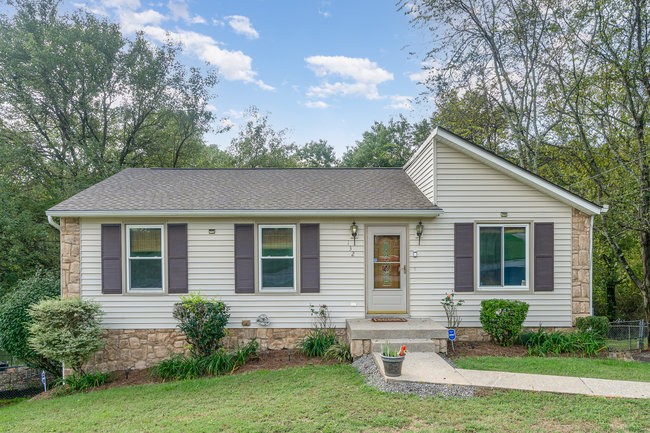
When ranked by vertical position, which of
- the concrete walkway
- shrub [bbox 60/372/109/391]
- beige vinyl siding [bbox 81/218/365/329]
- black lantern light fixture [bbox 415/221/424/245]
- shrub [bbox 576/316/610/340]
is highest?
black lantern light fixture [bbox 415/221/424/245]

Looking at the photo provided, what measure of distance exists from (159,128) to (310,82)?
7.32m

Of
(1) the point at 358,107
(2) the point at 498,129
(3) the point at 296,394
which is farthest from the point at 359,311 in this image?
(1) the point at 358,107

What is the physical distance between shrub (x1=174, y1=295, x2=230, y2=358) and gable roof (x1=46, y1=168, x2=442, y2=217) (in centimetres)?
177

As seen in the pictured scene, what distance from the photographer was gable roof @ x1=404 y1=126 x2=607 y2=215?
7074 millimetres

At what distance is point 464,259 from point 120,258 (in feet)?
23.0

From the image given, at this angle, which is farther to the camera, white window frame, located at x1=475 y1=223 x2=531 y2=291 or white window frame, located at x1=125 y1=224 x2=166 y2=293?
white window frame, located at x1=475 y1=223 x2=531 y2=291

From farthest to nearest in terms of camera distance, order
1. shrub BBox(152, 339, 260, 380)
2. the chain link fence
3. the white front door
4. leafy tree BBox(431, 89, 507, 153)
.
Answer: leafy tree BBox(431, 89, 507, 153)
the chain link fence
the white front door
shrub BBox(152, 339, 260, 380)

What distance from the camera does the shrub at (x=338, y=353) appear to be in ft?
20.7

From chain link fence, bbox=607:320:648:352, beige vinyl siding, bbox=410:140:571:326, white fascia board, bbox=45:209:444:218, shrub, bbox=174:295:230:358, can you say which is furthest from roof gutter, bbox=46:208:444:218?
chain link fence, bbox=607:320:648:352

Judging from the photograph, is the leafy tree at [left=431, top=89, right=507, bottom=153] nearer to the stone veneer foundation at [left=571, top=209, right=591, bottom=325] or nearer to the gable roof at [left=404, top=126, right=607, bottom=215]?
the gable roof at [left=404, top=126, right=607, bottom=215]

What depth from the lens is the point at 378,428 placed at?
366 cm

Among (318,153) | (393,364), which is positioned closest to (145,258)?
(393,364)

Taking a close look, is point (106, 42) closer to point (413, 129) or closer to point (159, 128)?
point (159, 128)

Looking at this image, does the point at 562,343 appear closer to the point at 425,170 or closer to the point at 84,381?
the point at 425,170
